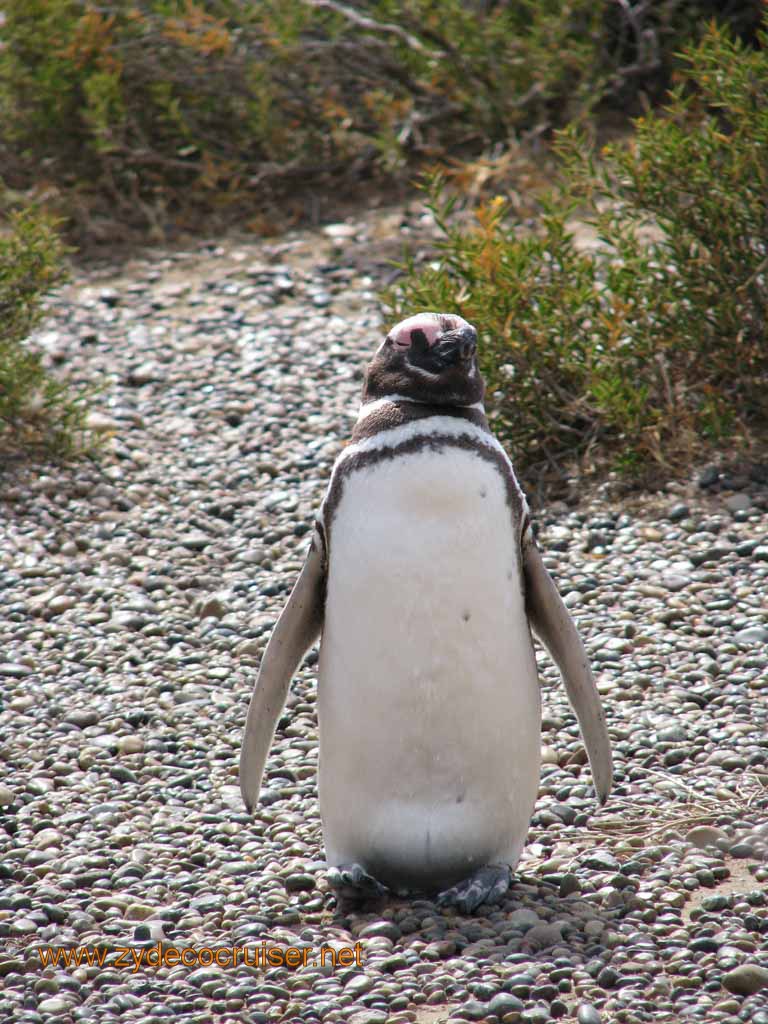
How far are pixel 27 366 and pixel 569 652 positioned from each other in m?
3.67

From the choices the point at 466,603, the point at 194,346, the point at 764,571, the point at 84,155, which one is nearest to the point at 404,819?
the point at 466,603

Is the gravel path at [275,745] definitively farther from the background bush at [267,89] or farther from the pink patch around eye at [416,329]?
the background bush at [267,89]

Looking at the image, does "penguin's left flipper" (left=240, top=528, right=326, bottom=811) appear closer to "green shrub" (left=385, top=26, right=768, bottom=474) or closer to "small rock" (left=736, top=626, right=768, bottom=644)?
"small rock" (left=736, top=626, right=768, bottom=644)

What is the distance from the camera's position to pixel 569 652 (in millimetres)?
3244

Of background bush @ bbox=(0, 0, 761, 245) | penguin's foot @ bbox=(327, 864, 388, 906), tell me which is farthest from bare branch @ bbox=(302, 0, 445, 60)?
penguin's foot @ bbox=(327, 864, 388, 906)

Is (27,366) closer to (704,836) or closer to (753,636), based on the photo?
(753,636)

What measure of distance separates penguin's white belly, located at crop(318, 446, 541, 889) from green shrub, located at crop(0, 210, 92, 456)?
3.31 meters

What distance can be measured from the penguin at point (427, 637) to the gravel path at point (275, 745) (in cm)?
15

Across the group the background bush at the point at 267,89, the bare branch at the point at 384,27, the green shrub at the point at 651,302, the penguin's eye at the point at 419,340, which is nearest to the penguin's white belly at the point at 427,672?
the penguin's eye at the point at 419,340

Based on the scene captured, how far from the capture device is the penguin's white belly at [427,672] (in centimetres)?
297

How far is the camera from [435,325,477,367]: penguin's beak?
301 centimetres

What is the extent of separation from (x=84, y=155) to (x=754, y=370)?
5.01m

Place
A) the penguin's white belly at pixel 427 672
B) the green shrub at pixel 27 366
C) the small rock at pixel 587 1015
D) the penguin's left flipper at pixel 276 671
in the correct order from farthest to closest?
1. the green shrub at pixel 27 366
2. the penguin's left flipper at pixel 276 671
3. the penguin's white belly at pixel 427 672
4. the small rock at pixel 587 1015

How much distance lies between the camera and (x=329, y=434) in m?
6.25
